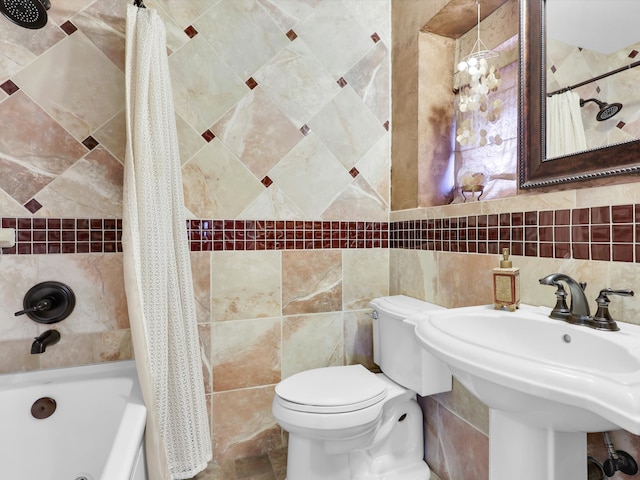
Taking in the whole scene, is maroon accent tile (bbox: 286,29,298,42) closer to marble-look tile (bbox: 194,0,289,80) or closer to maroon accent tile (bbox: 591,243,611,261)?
marble-look tile (bbox: 194,0,289,80)

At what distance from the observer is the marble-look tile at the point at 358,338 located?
189cm

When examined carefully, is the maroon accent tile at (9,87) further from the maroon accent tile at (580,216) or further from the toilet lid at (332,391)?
the maroon accent tile at (580,216)

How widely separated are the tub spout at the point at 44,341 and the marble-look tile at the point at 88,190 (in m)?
0.49

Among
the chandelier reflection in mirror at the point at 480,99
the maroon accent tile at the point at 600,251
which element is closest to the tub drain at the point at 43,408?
the maroon accent tile at the point at 600,251

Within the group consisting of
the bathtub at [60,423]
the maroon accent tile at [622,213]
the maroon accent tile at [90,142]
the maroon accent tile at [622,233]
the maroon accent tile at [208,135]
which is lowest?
the bathtub at [60,423]

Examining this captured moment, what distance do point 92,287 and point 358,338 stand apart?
131cm

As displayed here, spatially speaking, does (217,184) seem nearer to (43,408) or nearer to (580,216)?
(43,408)

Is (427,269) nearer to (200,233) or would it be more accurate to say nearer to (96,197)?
(200,233)

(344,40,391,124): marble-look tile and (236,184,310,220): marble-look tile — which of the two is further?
(344,40,391,124): marble-look tile

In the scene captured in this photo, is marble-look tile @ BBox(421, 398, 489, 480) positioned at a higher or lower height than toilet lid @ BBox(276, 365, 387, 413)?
lower

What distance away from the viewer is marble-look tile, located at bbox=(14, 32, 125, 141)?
143cm

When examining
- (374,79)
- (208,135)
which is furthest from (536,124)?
(208,135)

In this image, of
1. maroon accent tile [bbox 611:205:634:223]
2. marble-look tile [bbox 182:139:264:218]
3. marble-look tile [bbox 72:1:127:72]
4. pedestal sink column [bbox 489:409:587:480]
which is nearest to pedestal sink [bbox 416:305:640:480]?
pedestal sink column [bbox 489:409:587:480]

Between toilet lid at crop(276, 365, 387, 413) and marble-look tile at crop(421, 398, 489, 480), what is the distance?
0.36 m
